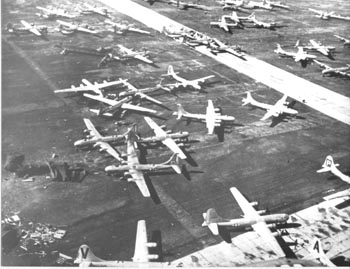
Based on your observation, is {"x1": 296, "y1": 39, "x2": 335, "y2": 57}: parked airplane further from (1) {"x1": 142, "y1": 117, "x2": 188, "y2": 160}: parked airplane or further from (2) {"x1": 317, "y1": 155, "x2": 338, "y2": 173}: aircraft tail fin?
(1) {"x1": 142, "y1": 117, "x2": 188, "y2": 160}: parked airplane

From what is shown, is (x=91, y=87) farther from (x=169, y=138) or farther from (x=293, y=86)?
(x=293, y=86)

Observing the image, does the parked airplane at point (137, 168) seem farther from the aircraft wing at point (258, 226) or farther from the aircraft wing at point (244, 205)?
the aircraft wing at point (258, 226)

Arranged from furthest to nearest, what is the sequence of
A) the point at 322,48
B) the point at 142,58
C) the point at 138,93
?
the point at 322,48
the point at 142,58
the point at 138,93

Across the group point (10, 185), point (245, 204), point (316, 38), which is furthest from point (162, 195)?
point (316, 38)

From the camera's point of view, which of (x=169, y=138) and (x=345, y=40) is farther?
(x=345, y=40)

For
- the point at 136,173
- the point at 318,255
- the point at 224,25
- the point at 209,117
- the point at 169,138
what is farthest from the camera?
the point at 224,25

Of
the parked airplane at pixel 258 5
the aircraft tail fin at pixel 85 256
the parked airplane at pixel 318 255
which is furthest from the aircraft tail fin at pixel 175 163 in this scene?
the parked airplane at pixel 258 5

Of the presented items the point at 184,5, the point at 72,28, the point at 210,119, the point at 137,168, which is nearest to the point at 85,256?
the point at 137,168
